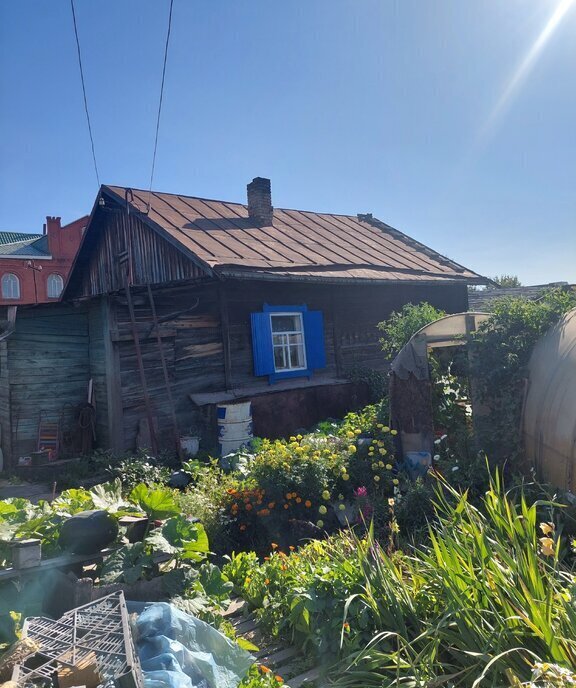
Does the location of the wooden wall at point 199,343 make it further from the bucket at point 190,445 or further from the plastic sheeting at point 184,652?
the plastic sheeting at point 184,652

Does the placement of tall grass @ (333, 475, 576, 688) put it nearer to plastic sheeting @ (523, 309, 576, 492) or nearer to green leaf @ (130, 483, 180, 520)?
green leaf @ (130, 483, 180, 520)

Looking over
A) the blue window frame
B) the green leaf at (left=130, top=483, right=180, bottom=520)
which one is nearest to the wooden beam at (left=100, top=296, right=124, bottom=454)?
the blue window frame

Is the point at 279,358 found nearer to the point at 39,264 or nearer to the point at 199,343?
the point at 199,343

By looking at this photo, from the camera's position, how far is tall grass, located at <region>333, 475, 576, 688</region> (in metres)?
2.26

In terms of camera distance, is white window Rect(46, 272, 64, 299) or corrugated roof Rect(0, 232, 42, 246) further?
corrugated roof Rect(0, 232, 42, 246)

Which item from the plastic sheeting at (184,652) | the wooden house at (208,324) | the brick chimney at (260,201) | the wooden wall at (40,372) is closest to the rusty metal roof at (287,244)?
the wooden house at (208,324)

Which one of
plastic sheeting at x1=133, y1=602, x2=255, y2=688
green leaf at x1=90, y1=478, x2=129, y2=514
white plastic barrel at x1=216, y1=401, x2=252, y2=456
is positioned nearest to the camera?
plastic sheeting at x1=133, y1=602, x2=255, y2=688

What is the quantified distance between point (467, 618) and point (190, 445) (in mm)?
6319

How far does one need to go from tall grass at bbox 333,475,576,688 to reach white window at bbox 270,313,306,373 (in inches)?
279

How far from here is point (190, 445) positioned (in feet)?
27.0

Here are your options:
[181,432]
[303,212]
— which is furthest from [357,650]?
[303,212]

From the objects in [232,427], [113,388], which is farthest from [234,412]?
[113,388]

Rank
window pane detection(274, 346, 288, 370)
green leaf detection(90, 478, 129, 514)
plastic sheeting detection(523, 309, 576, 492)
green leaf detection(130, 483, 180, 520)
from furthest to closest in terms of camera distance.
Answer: window pane detection(274, 346, 288, 370), plastic sheeting detection(523, 309, 576, 492), green leaf detection(90, 478, 129, 514), green leaf detection(130, 483, 180, 520)

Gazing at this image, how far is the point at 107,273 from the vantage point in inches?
489
